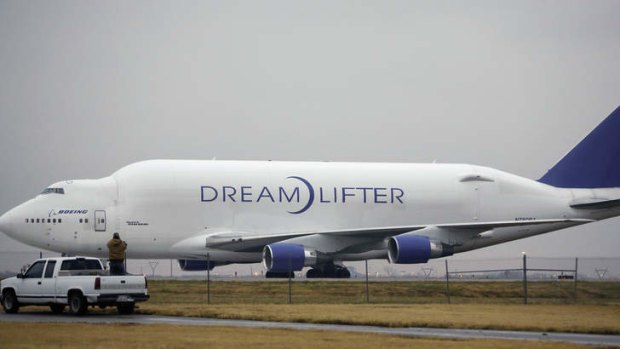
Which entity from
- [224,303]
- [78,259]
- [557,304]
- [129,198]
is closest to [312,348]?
[78,259]

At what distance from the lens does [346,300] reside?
111 feet

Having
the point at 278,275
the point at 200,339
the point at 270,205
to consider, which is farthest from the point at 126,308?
the point at 270,205

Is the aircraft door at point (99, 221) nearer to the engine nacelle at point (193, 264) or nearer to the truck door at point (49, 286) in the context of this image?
the engine nacelle at point (193, 264)

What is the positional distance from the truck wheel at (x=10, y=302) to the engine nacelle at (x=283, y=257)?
16481 mm

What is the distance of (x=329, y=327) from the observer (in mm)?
23547

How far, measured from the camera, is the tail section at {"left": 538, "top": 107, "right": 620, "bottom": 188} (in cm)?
5341

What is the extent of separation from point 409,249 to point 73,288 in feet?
68.5

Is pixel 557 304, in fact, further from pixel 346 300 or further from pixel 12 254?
pixel 12 254

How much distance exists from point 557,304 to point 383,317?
906 centimetres

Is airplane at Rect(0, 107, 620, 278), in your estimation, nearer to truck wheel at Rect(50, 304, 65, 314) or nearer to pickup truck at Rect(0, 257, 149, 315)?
truck wheel at Rect(50, 304, 65, 314)

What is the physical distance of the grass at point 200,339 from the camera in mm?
19234

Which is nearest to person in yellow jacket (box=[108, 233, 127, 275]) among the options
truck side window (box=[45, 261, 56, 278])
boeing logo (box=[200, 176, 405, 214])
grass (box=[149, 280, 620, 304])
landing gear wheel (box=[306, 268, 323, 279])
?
truck side window (box=[45, 261, 56, 278])

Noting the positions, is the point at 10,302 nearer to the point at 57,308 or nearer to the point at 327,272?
the point at 57,308

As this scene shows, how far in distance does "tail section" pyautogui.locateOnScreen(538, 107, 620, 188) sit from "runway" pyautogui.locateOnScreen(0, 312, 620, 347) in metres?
31.4
